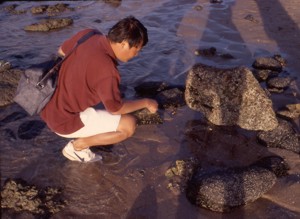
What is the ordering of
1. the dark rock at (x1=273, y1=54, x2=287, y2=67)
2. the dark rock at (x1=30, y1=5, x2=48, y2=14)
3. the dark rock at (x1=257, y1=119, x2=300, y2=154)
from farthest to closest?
1. the dark rock at (x1=30, y1=5, x2=48, y2=14)
2. the dark rock at (x1=273, y1=54, x2=287, y2=67)
3. the dark rock at (x1=257, y1=119, x2=300, y2=154)

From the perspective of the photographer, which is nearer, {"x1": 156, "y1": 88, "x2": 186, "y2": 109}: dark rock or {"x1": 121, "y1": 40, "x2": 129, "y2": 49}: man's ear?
{"x1": 121, "y1": 40, "x2": 129, "y2": 49}: man's ear

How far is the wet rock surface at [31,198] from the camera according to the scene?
347 centimetres

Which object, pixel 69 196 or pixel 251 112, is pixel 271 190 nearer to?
pixel 251 112

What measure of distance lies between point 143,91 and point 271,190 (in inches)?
104

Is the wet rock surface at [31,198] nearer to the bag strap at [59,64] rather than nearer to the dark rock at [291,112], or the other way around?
the bag strap at [59,64]

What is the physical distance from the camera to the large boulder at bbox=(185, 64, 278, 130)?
4.59 metres

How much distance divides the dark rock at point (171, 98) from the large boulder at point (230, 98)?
251mm

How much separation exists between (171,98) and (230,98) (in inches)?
36.8

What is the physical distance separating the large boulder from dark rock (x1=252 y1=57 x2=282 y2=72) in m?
1.57

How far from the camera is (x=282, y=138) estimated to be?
4.41 meters

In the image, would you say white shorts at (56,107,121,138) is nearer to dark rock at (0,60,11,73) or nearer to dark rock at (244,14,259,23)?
dark rock at (0,60,11,73)

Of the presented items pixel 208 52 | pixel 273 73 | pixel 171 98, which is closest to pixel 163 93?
pixel 171 98

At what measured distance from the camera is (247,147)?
4426 mm

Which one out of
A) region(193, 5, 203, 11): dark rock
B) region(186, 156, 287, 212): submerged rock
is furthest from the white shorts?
region(193, 5, 203, 11): dark rock
